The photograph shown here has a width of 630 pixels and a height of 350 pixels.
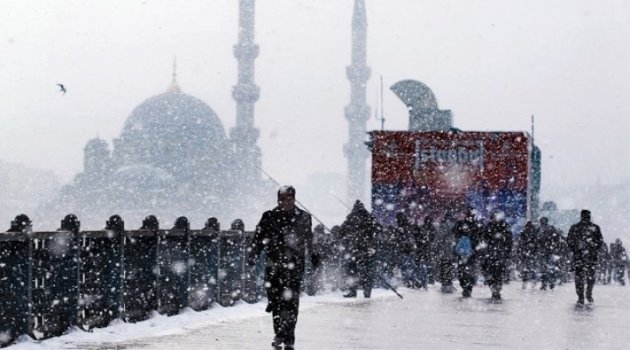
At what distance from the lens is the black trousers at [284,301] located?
34.5 feet

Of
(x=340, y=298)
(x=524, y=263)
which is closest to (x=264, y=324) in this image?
(x=340, y=298)

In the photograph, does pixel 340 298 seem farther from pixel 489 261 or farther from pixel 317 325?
pixel 317 325

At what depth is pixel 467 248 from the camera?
2164 centimetres

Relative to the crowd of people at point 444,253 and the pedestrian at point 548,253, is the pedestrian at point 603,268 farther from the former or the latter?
the pedestrian at point 548,253

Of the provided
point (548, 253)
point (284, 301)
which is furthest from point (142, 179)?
point (284, 301)

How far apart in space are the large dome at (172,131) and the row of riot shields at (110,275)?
6088 inches

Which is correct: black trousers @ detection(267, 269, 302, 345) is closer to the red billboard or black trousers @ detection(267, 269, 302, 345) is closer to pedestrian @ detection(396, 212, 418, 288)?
pedestrian @ detection(396, 212, 418, 288)

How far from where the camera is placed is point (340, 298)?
20.5m

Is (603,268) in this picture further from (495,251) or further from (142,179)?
(142,179)

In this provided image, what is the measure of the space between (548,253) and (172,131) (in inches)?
5887

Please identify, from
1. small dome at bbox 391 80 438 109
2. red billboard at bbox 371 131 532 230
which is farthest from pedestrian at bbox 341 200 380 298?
small dome at bbox 391 80 438 109

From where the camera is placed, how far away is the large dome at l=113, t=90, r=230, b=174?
170500mm

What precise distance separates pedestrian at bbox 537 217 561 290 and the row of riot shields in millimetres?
10394

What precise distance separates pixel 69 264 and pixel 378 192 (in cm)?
2058
